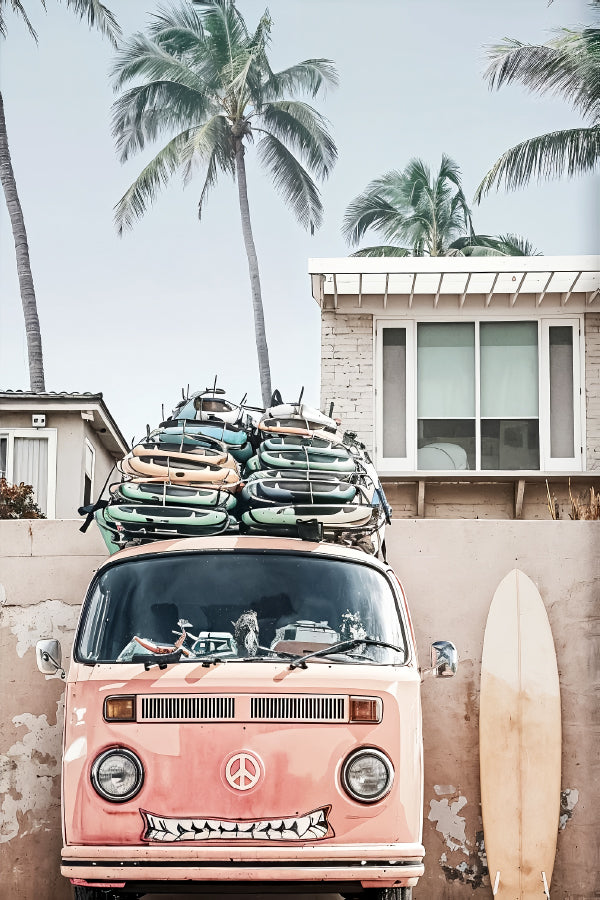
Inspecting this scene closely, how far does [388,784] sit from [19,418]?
12730 mm

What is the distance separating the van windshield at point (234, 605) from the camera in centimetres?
601

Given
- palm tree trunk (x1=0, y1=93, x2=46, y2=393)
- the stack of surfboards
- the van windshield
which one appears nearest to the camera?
the van windshield

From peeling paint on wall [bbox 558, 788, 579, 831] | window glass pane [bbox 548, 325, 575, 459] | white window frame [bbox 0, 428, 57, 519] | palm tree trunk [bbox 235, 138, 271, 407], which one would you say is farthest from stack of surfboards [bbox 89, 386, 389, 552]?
palm tree trunk [bbox 235, 138, 271, 407]

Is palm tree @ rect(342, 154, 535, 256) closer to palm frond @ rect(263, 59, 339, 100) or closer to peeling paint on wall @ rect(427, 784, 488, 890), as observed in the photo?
palm frond @ rect(263, 59, 339, 100)

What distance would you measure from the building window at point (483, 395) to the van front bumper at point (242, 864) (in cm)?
968

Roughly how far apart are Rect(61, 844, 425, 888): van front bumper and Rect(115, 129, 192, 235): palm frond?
21771mm

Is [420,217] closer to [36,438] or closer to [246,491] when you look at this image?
[36,438]

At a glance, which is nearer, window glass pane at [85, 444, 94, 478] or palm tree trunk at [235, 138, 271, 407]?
window glass pane at [85, 444, 94, 478]

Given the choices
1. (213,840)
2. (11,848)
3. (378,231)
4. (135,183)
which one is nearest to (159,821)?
(213,840)

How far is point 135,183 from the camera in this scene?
26.0 m

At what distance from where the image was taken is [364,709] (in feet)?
17.8

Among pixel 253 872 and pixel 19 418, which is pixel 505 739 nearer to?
pixel 253 872

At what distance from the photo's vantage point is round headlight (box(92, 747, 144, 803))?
17.5 ft

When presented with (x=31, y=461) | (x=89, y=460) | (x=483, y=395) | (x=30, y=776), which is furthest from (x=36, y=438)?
(x=30, y=776)
